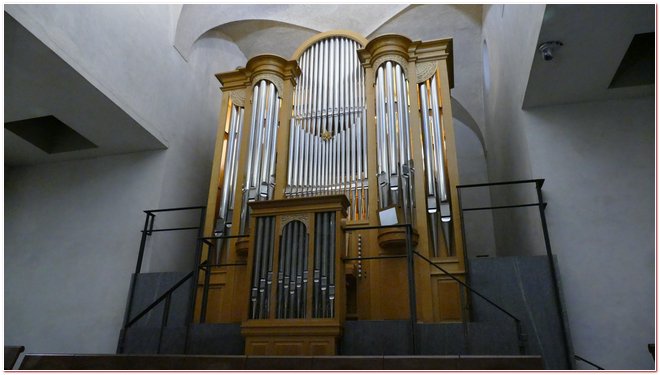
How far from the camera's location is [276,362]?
3822mm

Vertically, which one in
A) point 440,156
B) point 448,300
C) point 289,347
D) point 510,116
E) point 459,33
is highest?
point 459,33

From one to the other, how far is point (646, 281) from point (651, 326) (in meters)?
0.46

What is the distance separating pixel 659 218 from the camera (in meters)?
4.16

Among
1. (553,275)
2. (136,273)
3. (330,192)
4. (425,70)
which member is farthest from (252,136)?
(553,275)

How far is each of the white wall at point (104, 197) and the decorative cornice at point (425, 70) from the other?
3.73 metres

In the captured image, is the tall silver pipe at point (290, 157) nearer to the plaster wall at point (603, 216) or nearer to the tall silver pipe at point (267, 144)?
the tall silver pipe at point (267, 144)

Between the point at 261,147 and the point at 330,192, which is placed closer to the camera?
the point at 330,192

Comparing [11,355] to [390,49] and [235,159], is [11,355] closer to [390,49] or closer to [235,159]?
[235,159]

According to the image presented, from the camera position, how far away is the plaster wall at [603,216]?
5.15 metres

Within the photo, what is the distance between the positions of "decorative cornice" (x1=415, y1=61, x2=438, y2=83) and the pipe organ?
20mm

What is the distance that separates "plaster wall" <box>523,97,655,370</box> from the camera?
5.15 metres

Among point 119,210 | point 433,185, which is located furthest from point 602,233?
point 119,210

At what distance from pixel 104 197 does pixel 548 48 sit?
20.7 ft

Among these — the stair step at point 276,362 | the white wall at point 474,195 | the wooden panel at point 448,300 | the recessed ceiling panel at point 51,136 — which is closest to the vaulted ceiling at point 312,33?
the recessed ceiling panel at point 51,136
